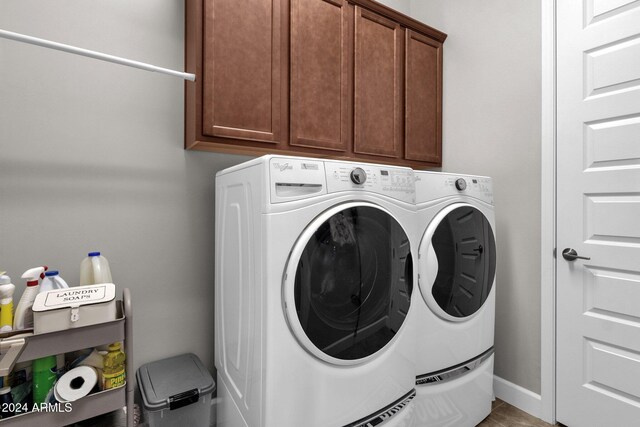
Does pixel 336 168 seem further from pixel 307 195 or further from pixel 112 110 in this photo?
pixel 112 110

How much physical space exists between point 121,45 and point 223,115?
1.98 feet

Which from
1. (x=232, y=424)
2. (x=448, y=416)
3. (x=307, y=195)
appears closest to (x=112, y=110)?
(x=307, y=195)

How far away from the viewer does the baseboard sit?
1.79 meters

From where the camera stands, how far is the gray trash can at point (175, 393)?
4.12ft

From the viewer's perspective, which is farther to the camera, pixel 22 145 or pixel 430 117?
pixel 430 117

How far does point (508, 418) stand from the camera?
1.78 m

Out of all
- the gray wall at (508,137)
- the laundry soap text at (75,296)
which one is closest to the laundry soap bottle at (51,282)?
the laundry soap text at (75,296)

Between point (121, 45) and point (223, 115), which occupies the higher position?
point (121, 45)

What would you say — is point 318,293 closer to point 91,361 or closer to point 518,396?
point 91,361

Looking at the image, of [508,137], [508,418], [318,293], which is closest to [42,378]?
[318,293]

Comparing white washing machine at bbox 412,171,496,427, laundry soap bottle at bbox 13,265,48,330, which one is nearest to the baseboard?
white washing machine at bbox 412,171,496,427

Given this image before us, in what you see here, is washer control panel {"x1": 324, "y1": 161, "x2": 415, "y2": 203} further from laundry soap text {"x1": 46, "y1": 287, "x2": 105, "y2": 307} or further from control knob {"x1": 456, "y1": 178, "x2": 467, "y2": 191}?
laundry soap text {"x1": 46, "y1": 287, "x2": 105, "y2": 307}

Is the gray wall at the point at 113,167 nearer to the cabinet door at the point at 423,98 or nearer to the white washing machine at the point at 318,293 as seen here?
the white washing machine at the point at 318,293

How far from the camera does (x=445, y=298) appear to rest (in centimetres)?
150
